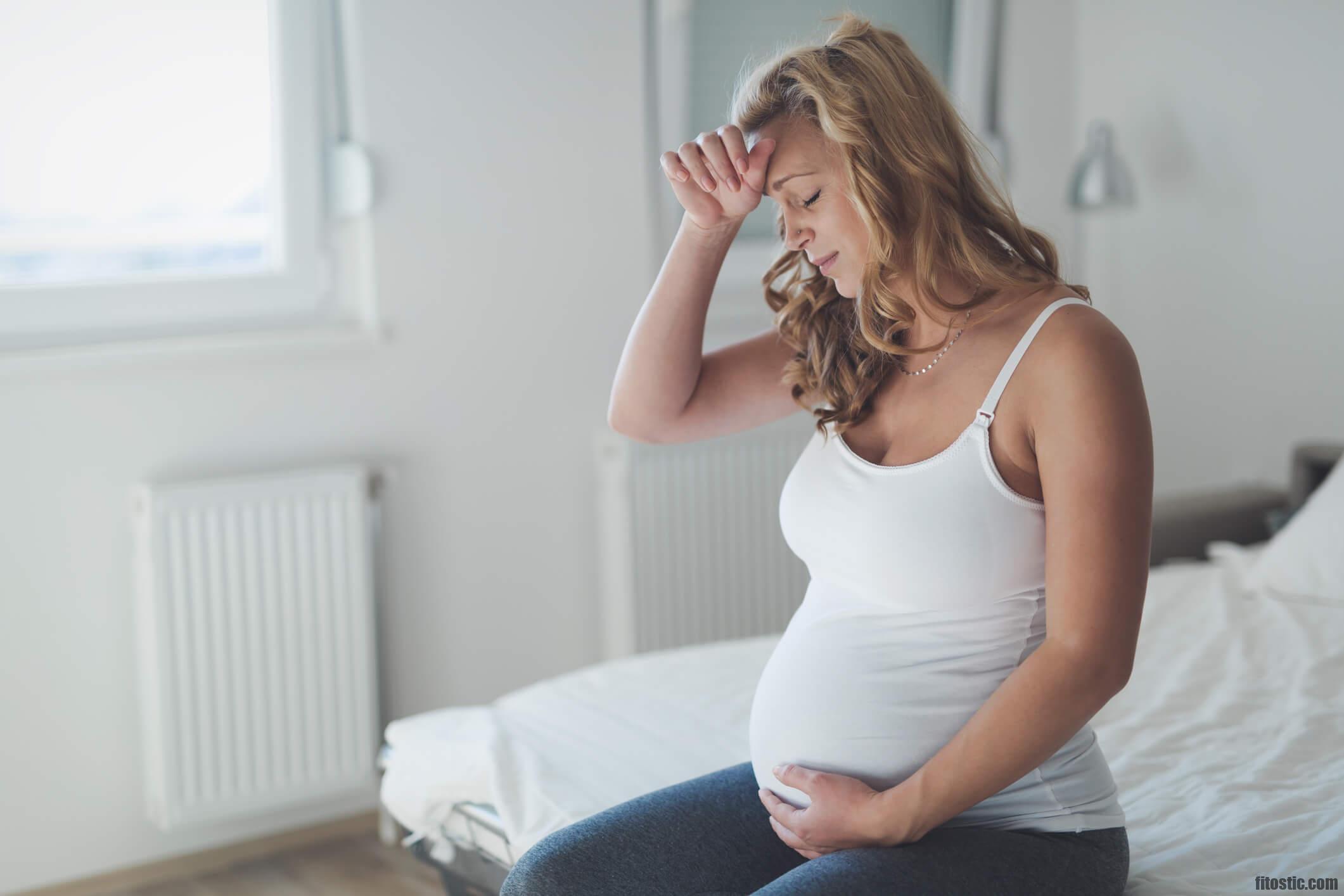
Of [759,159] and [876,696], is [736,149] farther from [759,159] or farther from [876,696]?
[876,696]

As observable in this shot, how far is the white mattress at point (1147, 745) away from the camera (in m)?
1.28

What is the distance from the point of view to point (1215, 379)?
3.10 m

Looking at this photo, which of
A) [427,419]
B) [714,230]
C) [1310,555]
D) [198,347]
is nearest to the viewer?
[714,230]

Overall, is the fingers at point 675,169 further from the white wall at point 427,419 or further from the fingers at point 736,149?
the white wall at point 427,419

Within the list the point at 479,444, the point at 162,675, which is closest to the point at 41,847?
the point at 162,675

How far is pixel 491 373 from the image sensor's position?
2.65 metres

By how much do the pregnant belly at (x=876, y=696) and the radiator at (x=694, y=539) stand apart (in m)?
1.59

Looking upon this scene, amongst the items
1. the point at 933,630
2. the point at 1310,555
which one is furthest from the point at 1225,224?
the point at 933,630

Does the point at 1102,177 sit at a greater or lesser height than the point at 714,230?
greater

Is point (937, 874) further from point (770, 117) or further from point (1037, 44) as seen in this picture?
point (1037, 44)

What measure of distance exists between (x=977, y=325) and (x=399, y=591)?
171 centimetres

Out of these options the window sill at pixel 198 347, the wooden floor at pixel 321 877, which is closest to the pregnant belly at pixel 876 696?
the wooden floor at pixel 321 877

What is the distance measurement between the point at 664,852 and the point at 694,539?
171 cm

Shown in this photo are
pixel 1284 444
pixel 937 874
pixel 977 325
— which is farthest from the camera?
pixel 1284 444
